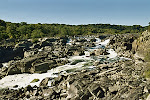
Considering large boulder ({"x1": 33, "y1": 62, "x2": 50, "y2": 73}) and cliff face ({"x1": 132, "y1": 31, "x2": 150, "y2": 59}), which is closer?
large boulder ({"x1": 33, "y1": 62, "x2": 50, "y2": 73})

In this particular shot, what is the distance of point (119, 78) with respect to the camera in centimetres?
2042

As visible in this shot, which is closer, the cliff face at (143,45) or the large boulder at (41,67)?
the large boulder at (41,67)

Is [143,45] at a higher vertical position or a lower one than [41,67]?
higher

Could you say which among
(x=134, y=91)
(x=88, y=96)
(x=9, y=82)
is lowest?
(x=9, y=82)

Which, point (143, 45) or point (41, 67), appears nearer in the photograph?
point (41, 67)

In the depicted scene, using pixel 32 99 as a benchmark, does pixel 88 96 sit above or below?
above

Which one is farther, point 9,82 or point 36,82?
point 9,82

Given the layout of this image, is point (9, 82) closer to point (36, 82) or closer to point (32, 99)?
point (36, 82)

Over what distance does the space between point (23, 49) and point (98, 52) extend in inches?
1205

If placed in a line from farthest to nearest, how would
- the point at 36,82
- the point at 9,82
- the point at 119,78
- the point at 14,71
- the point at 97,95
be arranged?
the point at 14,71 → the point at 9,82 → the point at 36,82 → the point at 119,78 → the point at 97,95

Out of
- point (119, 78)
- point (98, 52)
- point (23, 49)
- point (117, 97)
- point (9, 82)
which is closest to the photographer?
point (117, 97)

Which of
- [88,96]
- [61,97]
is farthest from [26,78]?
[88,96]

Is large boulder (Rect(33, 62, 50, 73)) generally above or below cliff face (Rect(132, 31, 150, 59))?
below

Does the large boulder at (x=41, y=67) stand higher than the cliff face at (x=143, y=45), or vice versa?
the cliff face at (x=143, y=45)
